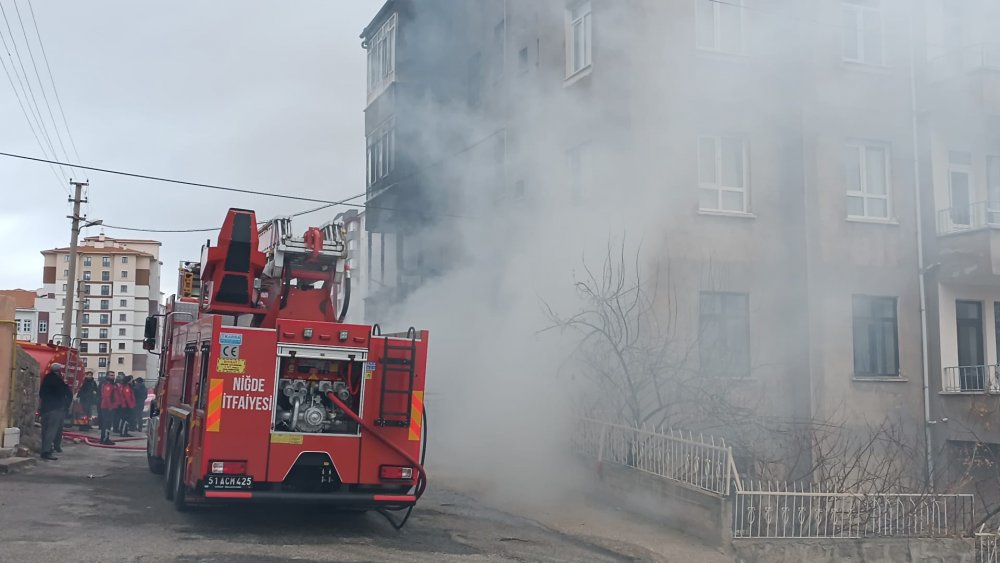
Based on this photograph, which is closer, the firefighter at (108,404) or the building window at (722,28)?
the building window at (722,28)

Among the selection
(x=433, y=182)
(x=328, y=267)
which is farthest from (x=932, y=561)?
(x=433, y=182)

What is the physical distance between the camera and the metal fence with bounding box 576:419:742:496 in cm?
760

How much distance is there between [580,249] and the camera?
459 inches

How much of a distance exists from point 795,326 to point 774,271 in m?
0.82

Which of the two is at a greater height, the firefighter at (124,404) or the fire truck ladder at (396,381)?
the fire truck ladder at (396,381)

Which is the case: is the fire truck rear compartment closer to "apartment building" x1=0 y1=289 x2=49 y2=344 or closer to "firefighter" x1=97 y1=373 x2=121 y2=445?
"firefighter" x1=97 y1=373 x2=121 y2=445

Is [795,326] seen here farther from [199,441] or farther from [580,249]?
[199,441]

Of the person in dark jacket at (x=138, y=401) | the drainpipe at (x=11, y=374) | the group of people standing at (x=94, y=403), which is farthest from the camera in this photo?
the person in dark jacket at (x=138, y=401)

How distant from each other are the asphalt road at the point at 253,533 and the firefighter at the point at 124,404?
7802 mm

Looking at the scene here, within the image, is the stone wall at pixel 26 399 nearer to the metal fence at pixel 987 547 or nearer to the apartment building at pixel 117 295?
the metal fence at pixel 987 547

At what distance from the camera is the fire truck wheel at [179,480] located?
7.57 metres

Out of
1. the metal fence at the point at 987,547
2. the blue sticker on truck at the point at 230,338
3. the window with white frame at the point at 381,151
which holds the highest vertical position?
the window with white frame at the point at 381,151

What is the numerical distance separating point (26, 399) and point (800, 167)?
11.4 metres

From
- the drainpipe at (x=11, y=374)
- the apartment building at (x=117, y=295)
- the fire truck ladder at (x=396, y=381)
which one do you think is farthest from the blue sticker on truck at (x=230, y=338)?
the apartment building at (x=117, y=295)
